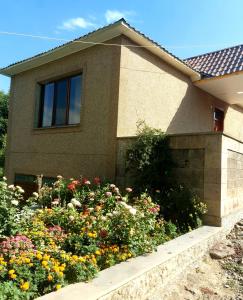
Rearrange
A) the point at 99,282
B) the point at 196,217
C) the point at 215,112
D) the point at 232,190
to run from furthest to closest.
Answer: the point at 215,112, the point at 232,190, the point at 196,217, the point at 99,282

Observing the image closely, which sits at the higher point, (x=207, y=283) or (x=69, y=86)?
(x=69, y=86)

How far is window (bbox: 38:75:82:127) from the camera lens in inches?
373

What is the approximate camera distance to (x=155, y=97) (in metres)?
9.17

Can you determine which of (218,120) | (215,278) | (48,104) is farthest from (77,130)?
(218,120)

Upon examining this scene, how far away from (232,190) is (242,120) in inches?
352

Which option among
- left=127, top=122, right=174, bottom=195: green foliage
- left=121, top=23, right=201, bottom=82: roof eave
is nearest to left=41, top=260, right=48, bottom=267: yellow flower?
left=127, top=122, right=174, bottom=195: green foliage

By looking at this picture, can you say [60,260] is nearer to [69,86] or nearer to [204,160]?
[204,160]

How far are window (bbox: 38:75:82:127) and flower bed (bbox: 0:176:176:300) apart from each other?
4.71 meters

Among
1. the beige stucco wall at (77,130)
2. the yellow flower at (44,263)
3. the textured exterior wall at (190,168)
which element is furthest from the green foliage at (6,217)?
the beige stucco wall at (77,130)

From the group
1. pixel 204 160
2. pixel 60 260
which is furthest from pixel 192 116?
pixel 60 260

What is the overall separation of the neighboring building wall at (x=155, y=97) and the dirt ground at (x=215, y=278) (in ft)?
12.8

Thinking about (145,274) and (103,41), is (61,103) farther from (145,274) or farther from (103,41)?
(145,274)

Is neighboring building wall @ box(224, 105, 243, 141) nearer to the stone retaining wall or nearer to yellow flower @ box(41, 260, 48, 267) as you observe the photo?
the stone retaining wall

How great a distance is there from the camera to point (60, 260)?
138 inches
